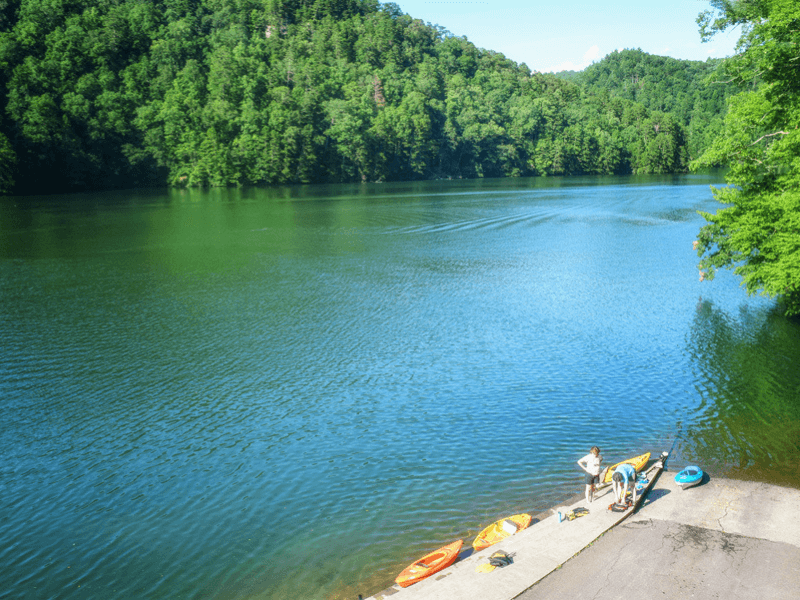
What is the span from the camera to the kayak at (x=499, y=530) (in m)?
13.6

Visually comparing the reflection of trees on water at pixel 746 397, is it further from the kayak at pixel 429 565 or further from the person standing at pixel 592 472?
the kayak at pixel 429 565

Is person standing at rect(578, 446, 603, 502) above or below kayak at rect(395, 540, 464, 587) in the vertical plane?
above

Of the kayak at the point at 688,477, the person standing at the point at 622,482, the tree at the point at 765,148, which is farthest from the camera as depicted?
the tree at the point at 765,148

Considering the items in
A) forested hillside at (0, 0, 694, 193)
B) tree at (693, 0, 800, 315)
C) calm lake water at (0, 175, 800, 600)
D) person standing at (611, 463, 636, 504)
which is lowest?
calm lake water at (0, 175, 800, 600)

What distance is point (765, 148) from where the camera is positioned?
92.5ft

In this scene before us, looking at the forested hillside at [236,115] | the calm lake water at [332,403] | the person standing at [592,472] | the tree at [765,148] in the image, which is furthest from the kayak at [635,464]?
the forested hillside at [236,115]

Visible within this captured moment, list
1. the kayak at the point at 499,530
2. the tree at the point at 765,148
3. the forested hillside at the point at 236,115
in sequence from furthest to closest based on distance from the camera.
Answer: the forested hillside at the point at 236,115, the tree at the point at 765,148, the kayak at the point at 499,530

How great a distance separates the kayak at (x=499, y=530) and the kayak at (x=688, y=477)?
4.41 meters

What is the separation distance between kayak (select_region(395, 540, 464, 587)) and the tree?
19.2m

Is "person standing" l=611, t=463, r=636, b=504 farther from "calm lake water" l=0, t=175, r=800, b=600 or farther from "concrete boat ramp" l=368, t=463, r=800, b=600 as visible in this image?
"calm lake water" l=0, t=175, r=800, b=600

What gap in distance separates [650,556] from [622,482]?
7.88 ft

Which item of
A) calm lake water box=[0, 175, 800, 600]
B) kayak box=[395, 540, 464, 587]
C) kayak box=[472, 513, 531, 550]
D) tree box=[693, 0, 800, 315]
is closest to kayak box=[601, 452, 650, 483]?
calm lake water box=[0, 175, 800, 600]

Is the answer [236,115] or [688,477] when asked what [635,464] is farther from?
[236,115]

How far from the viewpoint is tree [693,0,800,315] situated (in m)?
24.8
